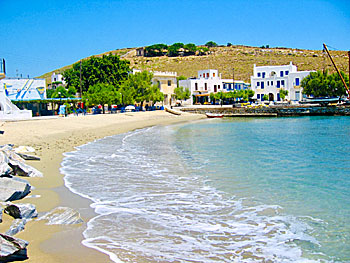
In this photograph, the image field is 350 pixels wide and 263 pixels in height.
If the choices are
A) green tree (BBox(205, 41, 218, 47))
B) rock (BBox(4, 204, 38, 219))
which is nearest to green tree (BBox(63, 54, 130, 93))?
rock (BBox(4, 204, 38, 219))

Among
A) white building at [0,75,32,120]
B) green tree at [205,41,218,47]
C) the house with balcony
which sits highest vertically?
green tree at [205,41,218,47]

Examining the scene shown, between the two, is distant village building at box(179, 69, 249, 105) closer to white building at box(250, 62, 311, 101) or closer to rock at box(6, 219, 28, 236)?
white building at box(250, 62, 311, 101)

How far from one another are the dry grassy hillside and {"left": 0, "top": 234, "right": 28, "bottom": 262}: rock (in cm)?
10433

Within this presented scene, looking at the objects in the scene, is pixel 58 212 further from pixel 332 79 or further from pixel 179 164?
pixel 332 79

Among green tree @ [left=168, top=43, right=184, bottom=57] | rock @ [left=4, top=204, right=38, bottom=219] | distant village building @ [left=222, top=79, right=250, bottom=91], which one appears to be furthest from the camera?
green tree @ [left=168, top=43, right=184, bottom=57]

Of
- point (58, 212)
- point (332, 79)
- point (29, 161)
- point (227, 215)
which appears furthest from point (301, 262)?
point (332, 79)

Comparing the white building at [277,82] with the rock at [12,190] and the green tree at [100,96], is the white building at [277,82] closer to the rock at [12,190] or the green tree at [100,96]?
the green tree at [100,96]

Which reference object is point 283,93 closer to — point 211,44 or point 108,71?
point 108,71

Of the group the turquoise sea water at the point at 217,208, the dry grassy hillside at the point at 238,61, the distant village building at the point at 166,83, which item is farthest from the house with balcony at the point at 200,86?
the turquoise sea water at the point at 217,208

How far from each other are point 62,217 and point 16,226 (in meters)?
1.04

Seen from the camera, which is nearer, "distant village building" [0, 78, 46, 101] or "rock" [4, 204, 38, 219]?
"rock" [4, 204, 38, 219]

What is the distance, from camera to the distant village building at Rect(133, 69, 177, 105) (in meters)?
74.7

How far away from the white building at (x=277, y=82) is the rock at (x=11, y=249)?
80.7m

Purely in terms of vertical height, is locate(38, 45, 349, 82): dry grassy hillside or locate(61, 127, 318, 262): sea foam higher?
locate(38, 45, 349, 82): dry grassy hillside
